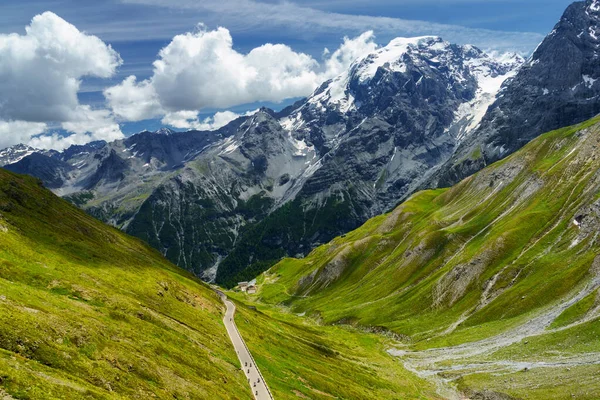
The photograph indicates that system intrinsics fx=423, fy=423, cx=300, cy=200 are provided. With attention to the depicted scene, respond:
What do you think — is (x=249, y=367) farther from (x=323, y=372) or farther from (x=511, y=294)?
(x=511, y=294)

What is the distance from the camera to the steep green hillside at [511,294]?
Answer: 271 feet

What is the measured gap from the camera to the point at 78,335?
128 ft

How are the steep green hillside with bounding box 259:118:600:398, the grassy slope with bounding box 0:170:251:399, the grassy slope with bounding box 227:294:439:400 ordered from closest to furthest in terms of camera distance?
the grassy slope with bounding box 0:170:251:399 → the grassy slope with bounding box 227:294:439:400 → the steep green hillside with bounding box 259:118:600:398

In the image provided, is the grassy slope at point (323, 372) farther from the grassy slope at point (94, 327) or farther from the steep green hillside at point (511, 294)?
the steep green hillside at point (511, 294)

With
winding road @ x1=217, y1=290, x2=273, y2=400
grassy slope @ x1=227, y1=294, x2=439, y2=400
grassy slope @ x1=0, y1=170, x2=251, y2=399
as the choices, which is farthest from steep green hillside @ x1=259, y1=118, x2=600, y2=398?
grassy slope @ x1=0, y1=170, x2=251, y2=399

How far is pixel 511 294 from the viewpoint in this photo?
123 m

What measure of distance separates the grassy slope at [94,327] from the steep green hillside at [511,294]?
176 feet

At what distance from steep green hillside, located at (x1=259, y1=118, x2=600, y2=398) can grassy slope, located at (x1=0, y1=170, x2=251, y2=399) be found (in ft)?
176

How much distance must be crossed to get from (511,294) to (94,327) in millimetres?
115429

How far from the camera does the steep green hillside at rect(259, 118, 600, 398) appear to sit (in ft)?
271

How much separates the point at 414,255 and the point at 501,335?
84271 mm

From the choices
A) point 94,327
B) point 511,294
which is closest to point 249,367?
point 94,327

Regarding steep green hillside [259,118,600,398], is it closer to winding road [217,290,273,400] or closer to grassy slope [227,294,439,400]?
grassy slope [227,294,439,400]

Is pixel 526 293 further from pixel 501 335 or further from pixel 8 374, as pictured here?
pixel 8 374
